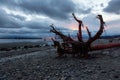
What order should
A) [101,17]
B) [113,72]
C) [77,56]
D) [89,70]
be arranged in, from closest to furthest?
Result: 1. [113,72]
2. [89,70]
3. [101,17]
4. [77,56]

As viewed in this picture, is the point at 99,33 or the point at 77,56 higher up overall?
the point at 99,33

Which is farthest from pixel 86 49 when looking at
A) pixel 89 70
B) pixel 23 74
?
pixel 23 74

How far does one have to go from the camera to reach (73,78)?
1157 centimetres

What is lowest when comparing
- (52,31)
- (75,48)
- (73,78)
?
(73,78)

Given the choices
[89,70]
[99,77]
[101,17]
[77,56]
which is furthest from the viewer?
[77,56]

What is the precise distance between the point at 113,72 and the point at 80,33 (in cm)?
686

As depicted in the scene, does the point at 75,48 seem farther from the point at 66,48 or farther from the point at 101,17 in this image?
the point at 101,17

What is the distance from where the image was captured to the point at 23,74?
13.1m

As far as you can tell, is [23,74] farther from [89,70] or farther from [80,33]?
[80,33]

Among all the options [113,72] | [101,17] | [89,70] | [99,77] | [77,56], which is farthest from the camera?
[77,56]

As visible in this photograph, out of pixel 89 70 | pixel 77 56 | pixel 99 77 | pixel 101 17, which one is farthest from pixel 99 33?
pixel 99 77

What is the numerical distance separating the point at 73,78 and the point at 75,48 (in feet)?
22.2

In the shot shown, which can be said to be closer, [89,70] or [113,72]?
[113,72]

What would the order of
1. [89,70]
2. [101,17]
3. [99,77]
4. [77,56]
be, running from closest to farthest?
[99,77]
[89,70]
[101,17]
[77,56]
